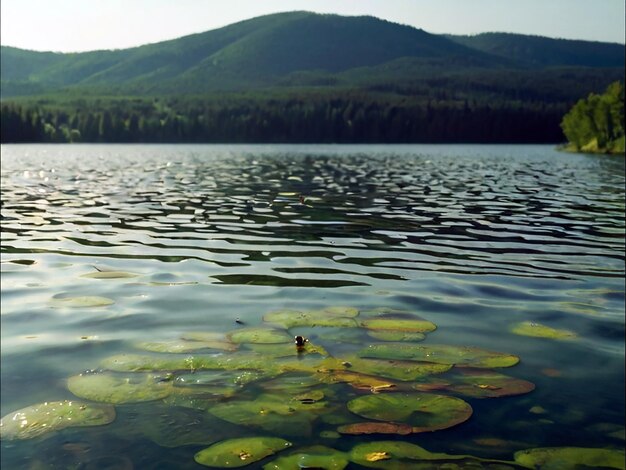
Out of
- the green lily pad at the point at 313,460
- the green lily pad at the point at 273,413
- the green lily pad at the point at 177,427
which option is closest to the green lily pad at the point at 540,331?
the green lily pad at the point at 273,413

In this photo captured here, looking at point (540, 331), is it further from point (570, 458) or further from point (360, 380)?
point (570, 458)

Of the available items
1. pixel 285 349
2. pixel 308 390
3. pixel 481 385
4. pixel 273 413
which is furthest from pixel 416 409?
pixel 285 349

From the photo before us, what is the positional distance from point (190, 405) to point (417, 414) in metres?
2.61

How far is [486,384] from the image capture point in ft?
28.7

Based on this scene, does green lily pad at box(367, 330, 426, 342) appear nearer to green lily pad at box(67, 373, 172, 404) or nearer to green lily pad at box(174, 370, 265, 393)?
green lily pad at box(174, 370, 265, 393)

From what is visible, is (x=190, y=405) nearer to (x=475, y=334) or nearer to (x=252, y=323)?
(x=252, y=323)

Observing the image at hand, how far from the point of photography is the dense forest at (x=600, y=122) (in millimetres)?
109750

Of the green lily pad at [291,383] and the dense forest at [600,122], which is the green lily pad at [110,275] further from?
the dense forest at [600,122]

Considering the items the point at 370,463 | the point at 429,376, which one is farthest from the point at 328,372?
the point at 370,463

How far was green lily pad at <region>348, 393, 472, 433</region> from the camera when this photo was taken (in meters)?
7.59

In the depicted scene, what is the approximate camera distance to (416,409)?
25.8 ft

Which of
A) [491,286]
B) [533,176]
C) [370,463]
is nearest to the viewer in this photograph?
[370,463]

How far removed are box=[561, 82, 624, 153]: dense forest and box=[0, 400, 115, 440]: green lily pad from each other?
374 feet

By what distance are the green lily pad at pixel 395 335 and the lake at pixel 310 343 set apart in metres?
0.06
